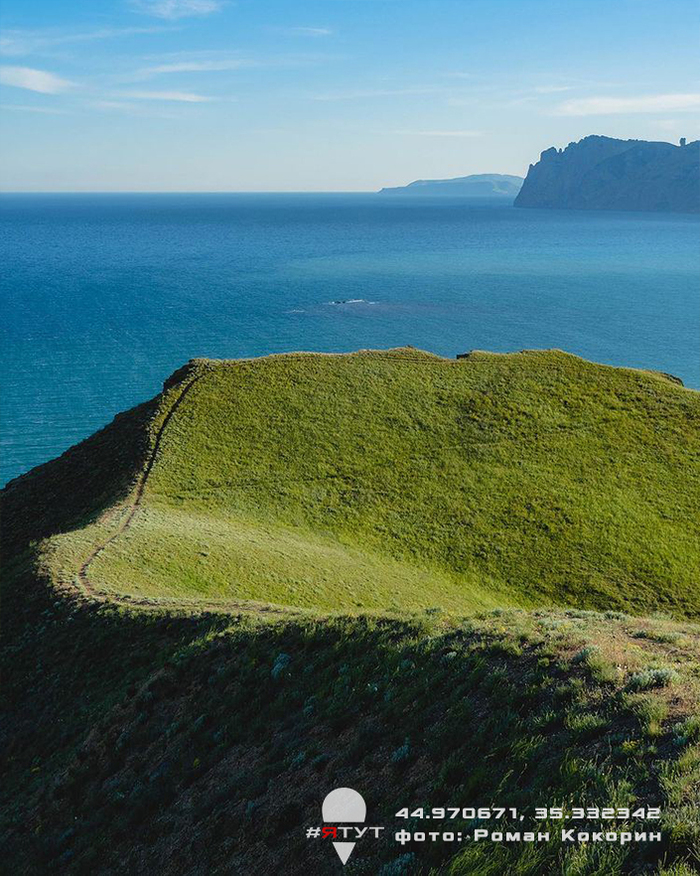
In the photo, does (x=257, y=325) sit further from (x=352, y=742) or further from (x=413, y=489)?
(x=352, y=742)

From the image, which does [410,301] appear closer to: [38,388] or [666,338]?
[666,338]

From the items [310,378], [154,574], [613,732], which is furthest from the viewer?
[310,378]

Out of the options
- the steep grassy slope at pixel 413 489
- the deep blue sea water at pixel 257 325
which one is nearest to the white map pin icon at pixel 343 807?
the steep grassy slope at pixel 413 489

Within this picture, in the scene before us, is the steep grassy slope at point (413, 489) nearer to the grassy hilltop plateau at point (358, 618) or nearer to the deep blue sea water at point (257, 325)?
the grassy hilltop plateau at point (358, 618)

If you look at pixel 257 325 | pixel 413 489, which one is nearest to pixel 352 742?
pixel 413 489

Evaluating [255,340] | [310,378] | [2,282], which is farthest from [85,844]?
[2,282]

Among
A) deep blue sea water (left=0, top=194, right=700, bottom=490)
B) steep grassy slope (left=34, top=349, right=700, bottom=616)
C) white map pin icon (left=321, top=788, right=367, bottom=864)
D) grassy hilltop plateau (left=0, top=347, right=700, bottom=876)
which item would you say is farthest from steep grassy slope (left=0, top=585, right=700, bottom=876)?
deep blue sea water (left=0, top=194, right=700, bottom=490)
